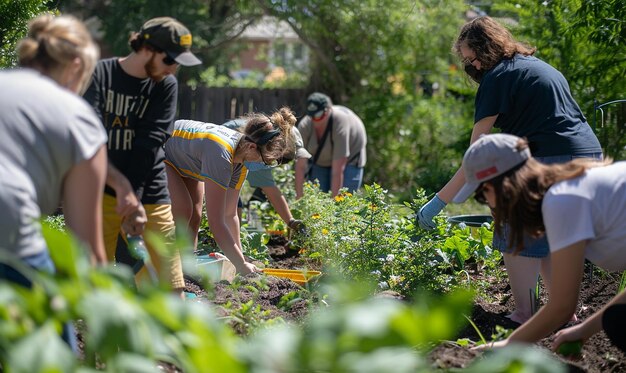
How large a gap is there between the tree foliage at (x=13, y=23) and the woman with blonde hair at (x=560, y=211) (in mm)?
4007

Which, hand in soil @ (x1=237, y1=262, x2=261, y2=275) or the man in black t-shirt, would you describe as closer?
the man in black t-shirt

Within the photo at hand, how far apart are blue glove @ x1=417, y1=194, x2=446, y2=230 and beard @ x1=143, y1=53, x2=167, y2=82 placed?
1624mm

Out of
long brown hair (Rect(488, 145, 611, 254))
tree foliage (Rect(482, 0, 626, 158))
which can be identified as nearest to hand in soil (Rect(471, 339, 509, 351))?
long brown hair (Rect(488, 145, 611, 254))

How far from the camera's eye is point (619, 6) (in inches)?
269

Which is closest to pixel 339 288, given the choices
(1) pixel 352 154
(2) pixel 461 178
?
(2) pixel 461 178

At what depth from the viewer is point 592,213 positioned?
2.98 m

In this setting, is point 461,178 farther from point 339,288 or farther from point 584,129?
point 339,288

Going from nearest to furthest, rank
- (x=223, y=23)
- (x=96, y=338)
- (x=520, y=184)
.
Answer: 1. (x=96, y=338)
2. (x=520, y=184)
3. (x=223, y=23)

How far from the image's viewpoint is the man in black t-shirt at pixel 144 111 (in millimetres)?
3795

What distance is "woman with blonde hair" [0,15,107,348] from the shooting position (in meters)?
2.43

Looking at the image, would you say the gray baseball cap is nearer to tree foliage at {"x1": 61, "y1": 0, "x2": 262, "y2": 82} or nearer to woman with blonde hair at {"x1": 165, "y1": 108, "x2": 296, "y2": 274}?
woman with blonde hair at {"x1": 165, "y1": 108, "x2": 296, "y2": 274}

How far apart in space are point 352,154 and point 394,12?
473 cm

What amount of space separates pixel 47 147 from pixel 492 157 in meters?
1.51

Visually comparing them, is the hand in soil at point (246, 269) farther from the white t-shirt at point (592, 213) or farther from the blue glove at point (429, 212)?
the white t-shirt at point (592, 213)
